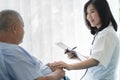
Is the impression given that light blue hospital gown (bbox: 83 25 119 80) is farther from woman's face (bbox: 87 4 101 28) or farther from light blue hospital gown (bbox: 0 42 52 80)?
light blue hospital gown (bbox: 0 42 52 80)

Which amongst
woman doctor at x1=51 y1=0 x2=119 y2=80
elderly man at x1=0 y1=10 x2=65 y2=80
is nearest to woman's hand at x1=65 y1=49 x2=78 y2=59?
woman doctor at x1=51 y1=0 x2=119 y2=80

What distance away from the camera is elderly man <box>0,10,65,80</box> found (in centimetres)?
152

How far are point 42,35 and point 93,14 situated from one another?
24.5 inches

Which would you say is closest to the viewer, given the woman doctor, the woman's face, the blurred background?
the woman doctor

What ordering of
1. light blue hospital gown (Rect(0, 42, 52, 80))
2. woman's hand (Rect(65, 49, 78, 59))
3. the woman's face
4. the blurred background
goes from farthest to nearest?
1. the blurred background
2. woman's hand (Rect(65, 49, 78, 59))
3. the woman's face
4. light blue hospital gown (Rect(0, 42, 52, 80))

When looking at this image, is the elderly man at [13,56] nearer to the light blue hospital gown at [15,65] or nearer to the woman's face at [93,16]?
the light blue hospital gown at [15,65]

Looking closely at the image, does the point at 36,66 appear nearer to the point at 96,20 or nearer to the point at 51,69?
the point at 51,69

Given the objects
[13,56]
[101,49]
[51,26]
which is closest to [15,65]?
[13,56]

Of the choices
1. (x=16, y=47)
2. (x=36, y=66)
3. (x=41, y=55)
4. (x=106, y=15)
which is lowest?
(x=41, y=55)

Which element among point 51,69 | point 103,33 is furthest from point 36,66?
point 103,33

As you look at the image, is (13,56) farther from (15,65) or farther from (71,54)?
(71,54)

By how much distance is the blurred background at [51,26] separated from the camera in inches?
94.6

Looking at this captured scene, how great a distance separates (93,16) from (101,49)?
0.92ft

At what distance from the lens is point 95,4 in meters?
2.00
